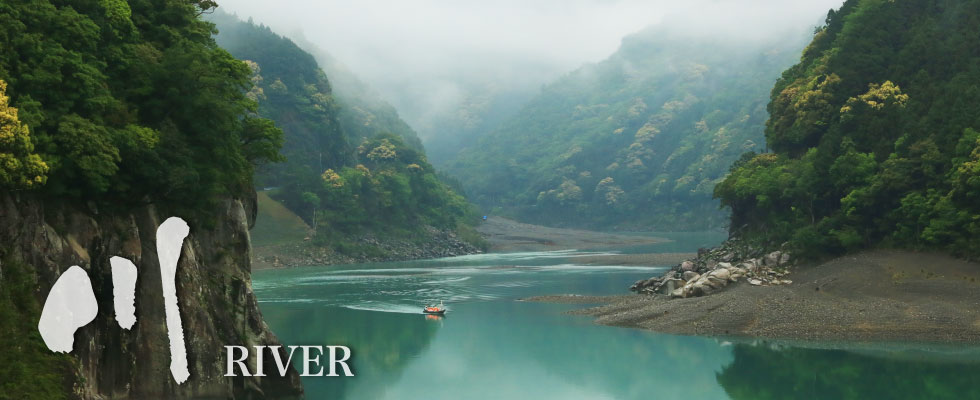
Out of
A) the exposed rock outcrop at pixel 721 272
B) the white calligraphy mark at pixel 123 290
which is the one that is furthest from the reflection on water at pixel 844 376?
the white calligraphy mark at pixel 123 290

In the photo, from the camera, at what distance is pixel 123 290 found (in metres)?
28.2

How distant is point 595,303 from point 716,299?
42.6ft

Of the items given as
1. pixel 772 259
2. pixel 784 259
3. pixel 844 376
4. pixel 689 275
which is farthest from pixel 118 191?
pixel 784 259

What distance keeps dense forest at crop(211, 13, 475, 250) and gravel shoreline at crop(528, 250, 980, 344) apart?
8368 centimetres

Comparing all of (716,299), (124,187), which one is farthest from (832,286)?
(124,187)

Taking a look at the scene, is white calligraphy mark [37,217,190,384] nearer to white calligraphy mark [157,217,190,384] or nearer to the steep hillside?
white calligraphy mark [157,217,190,384]

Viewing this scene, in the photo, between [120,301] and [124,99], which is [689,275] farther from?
[120,301]

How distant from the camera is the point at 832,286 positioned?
2325 inches

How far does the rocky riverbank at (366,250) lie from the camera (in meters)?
124

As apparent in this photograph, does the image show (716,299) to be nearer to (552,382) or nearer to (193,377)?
(552,382)

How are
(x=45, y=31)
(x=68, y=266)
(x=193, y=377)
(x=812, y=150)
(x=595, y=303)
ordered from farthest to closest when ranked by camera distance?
(x=812, y=150) < (x=595, y=303) < (x=193, y=377) < (x=45, y=31) < (x=68, y=266)

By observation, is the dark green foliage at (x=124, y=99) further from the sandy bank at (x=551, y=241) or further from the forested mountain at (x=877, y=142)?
the sandy bank at (x=551, y=241)

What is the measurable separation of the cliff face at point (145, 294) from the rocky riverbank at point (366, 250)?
84056mm

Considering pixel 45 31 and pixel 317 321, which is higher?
pixel 45 31
